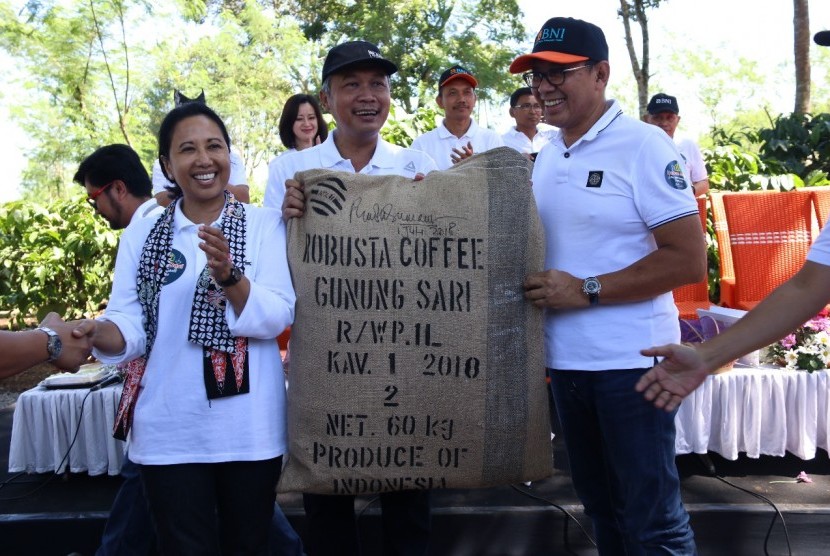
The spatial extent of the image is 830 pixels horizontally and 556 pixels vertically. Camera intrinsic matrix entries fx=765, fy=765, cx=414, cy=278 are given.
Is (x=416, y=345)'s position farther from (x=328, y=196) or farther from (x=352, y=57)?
(x=352, y=57)

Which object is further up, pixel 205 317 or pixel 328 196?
pixel 328 196

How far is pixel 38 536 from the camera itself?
3.67 m

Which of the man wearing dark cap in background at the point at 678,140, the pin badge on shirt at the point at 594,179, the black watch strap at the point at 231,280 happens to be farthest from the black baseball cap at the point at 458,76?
the black watch strap at the point at 231,280

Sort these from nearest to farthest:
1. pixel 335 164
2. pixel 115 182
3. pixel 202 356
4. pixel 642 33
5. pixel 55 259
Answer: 1. pixel 202 356
2. pixel 335 164
3. pixel 115 182
4. pixel 55 259
5. pixel 642 33

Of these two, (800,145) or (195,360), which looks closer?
(195,360)

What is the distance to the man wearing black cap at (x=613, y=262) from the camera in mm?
2160

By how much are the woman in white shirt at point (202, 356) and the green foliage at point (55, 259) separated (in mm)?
5007

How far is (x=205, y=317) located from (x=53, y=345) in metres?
0.41

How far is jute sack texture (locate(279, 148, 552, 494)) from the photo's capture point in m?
2.14

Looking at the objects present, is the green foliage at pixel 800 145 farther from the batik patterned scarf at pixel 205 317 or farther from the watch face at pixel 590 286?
the batik patterned scarf at pixel 205 317

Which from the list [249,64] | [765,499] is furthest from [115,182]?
[249,64]

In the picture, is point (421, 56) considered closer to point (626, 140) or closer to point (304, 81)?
point (304, 81)

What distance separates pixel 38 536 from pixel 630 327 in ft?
9.95

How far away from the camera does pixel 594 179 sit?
222 centimetres
